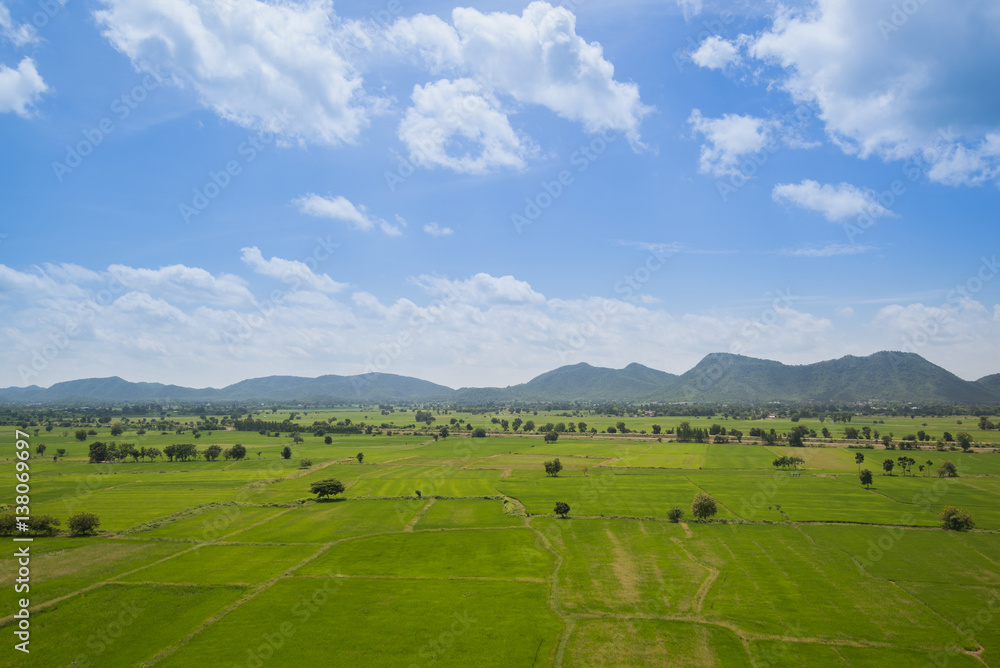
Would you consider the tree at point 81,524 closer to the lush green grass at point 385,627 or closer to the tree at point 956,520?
the lush green grass at point 385,627

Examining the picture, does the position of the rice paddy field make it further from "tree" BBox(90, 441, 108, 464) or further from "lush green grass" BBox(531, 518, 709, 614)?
"tree" BBox(90, 441, 108, 464)

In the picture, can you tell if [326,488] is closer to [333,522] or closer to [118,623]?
[333,522]

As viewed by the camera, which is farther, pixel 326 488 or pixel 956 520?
pixel 326 488

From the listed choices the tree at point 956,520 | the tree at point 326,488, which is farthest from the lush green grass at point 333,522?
the tree at point 956,520

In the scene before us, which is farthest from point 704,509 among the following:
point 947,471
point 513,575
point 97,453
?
point 97,453

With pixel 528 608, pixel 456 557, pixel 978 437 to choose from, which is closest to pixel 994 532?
pixel 528 608

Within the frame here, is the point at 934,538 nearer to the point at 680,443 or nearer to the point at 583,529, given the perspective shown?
the point at 583,529
